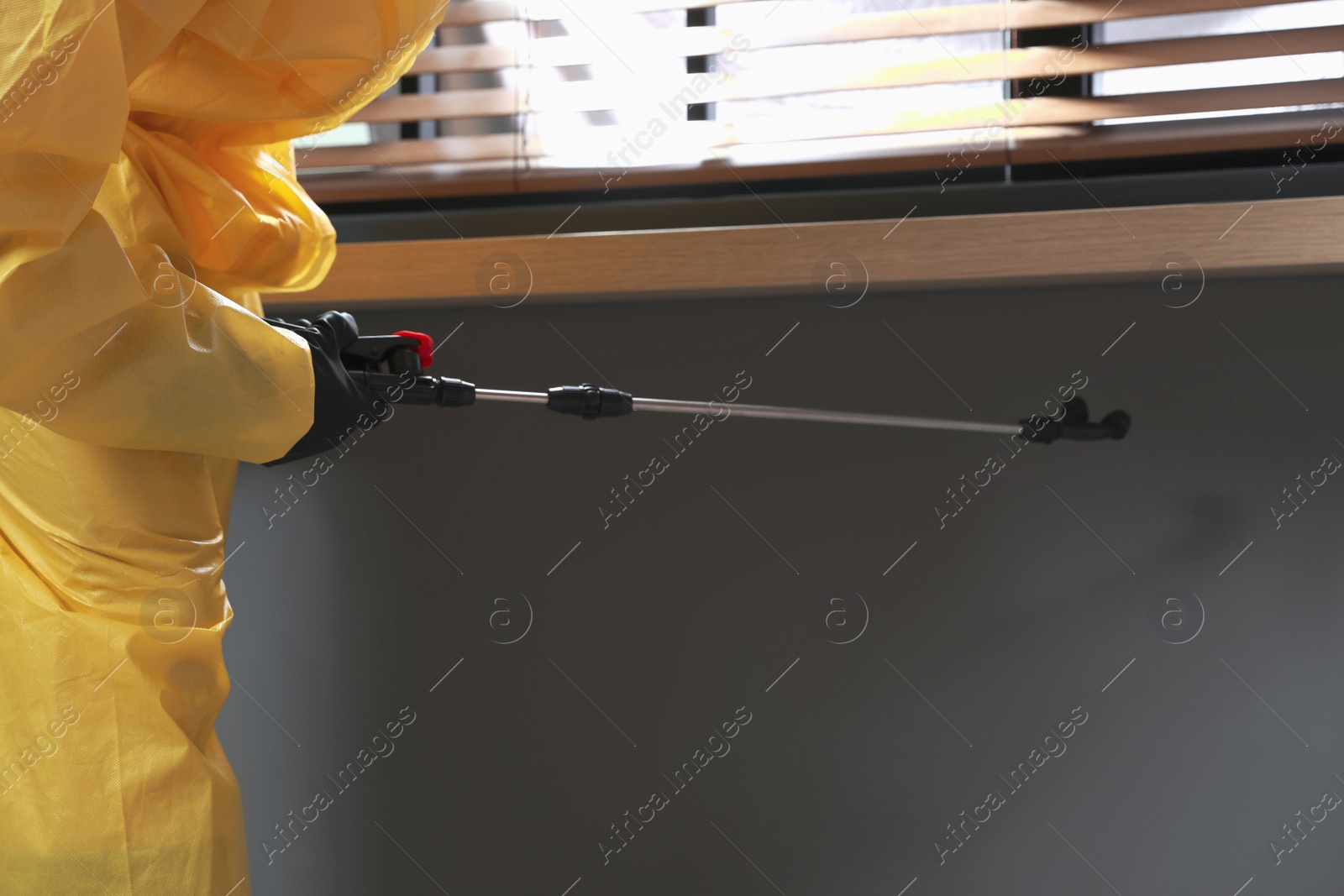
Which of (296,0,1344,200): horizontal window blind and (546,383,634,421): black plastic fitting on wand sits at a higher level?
(296,0,1344,200): horizontal window blind

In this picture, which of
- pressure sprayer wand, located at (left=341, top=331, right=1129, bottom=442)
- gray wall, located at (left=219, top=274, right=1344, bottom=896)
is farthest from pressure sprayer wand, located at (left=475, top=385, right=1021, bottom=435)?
gray wall, located at (left=219, top=274, right=1344, bottom=896)

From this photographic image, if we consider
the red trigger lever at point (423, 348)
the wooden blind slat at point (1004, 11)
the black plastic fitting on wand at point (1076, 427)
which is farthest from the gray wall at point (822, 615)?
the red trigger lever at point (423, 348)

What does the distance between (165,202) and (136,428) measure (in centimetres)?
20

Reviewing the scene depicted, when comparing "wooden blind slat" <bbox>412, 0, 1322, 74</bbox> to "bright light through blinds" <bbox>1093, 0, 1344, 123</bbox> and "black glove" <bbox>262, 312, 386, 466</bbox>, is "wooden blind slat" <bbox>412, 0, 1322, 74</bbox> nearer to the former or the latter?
"bright light through blinds" <bbox>1093, 0, 1344, 123</bbox>

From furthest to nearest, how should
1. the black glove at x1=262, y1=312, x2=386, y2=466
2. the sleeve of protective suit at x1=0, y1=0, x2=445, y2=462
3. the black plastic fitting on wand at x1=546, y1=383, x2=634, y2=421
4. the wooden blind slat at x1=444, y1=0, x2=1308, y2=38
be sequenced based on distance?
1. the wooden blind slat at x1=444, y1=0, x2=1308, y2=38
2. the black plastic fitting on wand at x1=546, y1=383, x2=634, y2=421
3. the black glove at x1=262, y1=312, x2=386, y2=466
4. the sleeve of protective suit at x1=0, y1=0, x2=445, y2=462

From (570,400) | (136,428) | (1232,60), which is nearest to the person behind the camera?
(136,428)

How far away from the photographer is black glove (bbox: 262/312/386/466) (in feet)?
2.49

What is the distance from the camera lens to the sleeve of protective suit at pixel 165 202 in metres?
0.60

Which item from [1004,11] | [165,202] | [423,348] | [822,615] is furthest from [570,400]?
[1004,11]

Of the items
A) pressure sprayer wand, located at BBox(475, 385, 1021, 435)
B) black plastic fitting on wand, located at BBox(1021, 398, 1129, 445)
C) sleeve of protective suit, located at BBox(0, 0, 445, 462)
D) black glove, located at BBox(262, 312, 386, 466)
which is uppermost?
sleeve of protective suit, located at BBox(0, 0, 445, 462)

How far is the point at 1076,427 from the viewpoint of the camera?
109 cm

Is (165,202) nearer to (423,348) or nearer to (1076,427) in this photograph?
(423,348)

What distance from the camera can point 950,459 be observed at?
1180mm

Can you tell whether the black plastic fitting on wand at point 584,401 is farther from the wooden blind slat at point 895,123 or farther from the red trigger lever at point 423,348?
the wooden blind slat at point 895,123
